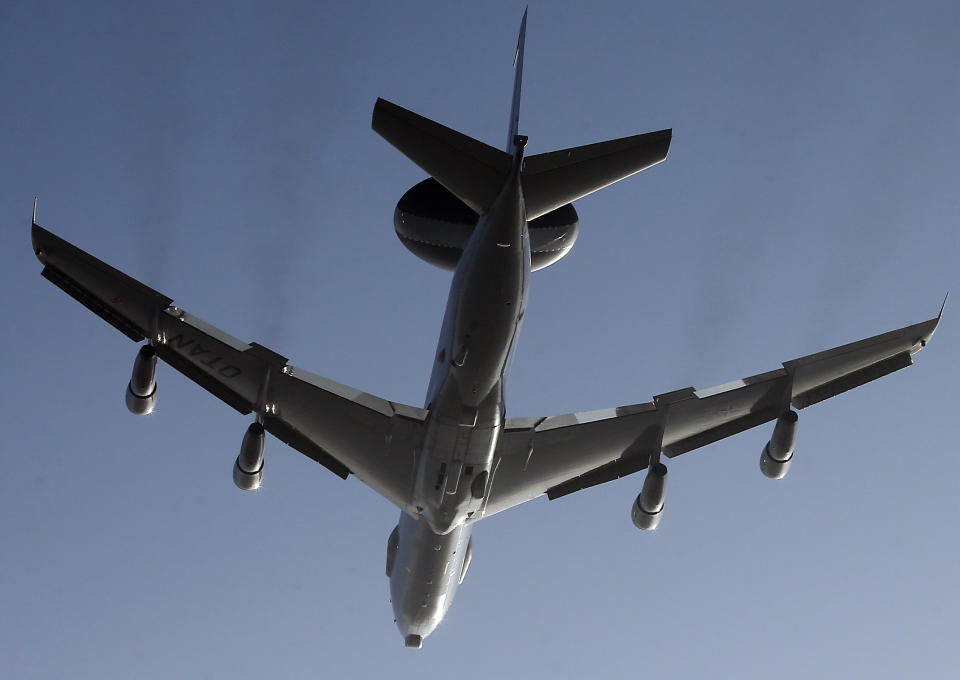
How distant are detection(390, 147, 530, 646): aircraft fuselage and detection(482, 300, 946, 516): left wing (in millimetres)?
1519

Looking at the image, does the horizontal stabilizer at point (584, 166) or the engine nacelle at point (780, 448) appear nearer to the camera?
the horizontal stabilizer at point (584, 166)

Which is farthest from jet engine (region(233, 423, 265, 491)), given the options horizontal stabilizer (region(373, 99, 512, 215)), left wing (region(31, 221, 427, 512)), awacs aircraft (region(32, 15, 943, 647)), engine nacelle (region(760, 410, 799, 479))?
engine nacelle (region(760, 410, 799, 479))

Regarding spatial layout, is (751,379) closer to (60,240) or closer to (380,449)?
(380,449)

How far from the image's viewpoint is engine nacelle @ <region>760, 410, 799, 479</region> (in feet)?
74.1

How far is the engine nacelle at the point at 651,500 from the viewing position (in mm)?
22906

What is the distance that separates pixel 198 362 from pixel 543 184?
8.92 meters

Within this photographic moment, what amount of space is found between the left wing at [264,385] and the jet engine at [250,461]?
39.3 inches

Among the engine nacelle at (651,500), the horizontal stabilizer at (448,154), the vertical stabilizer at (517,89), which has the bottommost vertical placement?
the engine nacelle at (651,500)

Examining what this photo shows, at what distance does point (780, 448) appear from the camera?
22734 mm

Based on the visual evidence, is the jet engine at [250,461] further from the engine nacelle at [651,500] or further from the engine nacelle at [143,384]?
the engine nacelle at [651,500]

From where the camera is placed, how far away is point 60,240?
20.6 metres

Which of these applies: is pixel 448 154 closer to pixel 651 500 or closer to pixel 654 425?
pixel 654 425

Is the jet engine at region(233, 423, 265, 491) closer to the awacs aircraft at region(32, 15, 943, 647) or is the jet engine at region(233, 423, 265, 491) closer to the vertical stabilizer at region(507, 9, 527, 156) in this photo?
the awacs aircraft at region(32, 15, 943, 647)

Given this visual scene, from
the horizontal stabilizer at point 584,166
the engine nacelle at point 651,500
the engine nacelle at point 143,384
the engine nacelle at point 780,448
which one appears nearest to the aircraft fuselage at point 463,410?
the horizontal stabilizer at point 584,166
